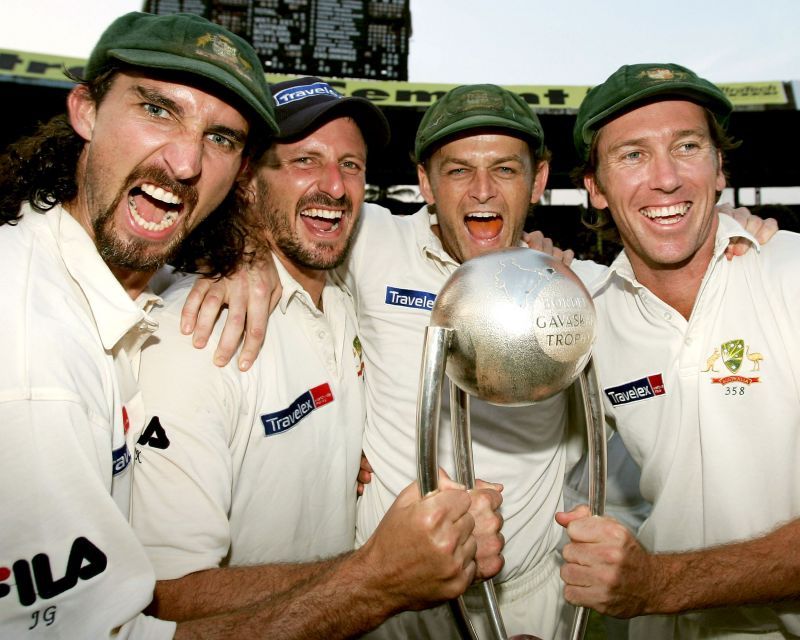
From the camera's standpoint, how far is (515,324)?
42.8 inches

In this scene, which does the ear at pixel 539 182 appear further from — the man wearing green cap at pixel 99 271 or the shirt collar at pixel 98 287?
the shirt collar at pixel 98 287

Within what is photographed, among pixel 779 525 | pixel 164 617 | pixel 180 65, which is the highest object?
pixel 180 65

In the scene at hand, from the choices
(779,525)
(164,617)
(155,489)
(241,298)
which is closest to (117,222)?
(241,298)

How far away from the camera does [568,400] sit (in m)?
2.35

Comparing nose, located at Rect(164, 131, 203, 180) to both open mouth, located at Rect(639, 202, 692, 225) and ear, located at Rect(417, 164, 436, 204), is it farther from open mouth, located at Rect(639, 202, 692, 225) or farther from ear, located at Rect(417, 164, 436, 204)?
open mouth, located at Rect(639, 202, 692, 225)

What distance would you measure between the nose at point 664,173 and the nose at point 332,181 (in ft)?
4.24

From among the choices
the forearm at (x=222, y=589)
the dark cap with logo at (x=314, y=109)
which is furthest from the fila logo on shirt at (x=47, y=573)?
the dark cap with logo at (x=314, y=109)

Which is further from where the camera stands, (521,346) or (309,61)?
(309,61)

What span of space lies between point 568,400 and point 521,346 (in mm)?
1379

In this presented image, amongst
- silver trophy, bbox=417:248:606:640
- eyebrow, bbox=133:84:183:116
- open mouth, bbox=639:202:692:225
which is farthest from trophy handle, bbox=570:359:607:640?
eyebrow, bbox=133:84:183:116

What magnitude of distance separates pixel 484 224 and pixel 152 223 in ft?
4.71

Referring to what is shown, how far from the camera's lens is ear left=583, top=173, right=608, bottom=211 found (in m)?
2.53

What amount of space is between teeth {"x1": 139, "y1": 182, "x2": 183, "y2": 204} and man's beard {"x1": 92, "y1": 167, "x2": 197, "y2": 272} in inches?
0.5

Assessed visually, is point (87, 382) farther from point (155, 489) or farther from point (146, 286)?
point (146, 286)
